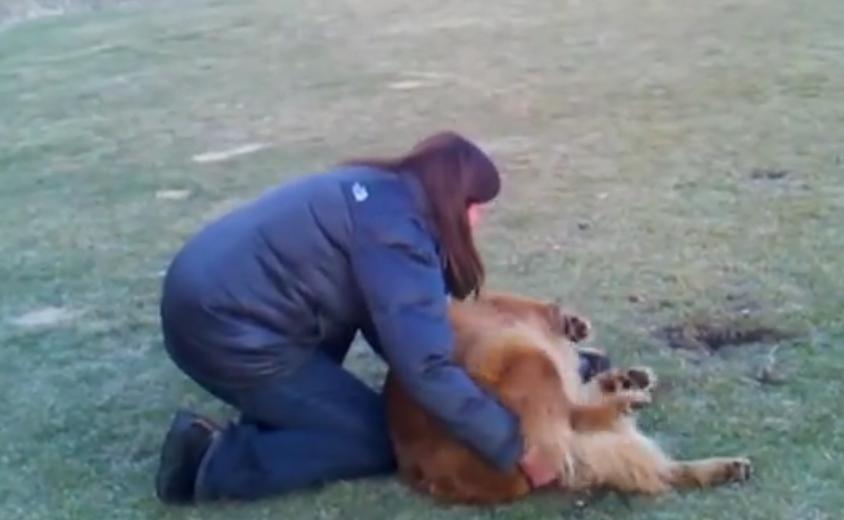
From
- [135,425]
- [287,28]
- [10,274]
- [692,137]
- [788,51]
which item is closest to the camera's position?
[135,425]

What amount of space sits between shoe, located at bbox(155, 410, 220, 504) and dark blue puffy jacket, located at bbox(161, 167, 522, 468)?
0.44ft

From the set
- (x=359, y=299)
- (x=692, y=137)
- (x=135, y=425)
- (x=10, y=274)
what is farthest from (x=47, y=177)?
(x=359, y=299)

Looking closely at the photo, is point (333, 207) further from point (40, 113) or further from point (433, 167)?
point (40, 113)

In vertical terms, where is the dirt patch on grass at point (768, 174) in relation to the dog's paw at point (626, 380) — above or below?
below

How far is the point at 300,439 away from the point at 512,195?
3.32 m

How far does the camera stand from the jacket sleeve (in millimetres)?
3771

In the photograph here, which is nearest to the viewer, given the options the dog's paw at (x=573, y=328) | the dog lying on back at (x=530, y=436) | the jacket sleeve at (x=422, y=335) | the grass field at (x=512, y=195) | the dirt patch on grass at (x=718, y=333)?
the jacket sleeve at (x=422, y=335)

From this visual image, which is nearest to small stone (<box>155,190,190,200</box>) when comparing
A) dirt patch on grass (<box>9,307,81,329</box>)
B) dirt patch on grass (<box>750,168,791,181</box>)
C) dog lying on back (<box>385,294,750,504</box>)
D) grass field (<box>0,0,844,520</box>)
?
grass field (<box>0,0,844,520</box>)

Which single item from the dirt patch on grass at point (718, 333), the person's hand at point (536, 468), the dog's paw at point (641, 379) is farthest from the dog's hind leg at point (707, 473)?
the dirt patch on grass at point (718, 333)

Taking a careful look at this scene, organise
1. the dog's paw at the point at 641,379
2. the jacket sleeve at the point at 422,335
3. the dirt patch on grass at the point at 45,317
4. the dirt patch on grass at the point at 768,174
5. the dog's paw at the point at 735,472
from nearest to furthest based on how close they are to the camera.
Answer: the jacket sleeve at the point at 422,335 < the dog's paw at the point at 735,472 < the dog's paw at the point at 641,379 < the dirt patch on grass at the point at 45,317 < the dirt patch on grass at the point at 768,174

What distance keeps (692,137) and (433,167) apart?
4547 mm

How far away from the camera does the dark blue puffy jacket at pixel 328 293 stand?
12.4 feet

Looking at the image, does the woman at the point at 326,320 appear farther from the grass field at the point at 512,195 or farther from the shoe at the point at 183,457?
the grass field at the point at 512,195

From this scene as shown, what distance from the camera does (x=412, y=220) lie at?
12.6ft
